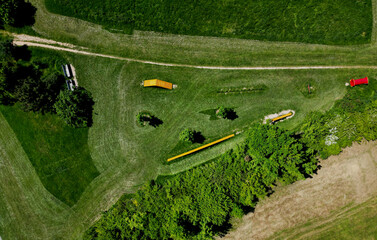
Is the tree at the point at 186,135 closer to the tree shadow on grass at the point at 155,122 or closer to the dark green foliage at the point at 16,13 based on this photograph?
the tree shadow on grass at the point at 155,122

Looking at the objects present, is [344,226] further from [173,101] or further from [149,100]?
[149,100]

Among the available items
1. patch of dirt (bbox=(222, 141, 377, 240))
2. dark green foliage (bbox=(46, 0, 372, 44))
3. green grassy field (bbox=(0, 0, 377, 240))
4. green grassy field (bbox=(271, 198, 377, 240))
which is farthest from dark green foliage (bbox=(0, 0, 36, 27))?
green grassy field (bbox=(271, 198, 377, 240))

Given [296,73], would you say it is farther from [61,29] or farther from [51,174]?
[51,174]

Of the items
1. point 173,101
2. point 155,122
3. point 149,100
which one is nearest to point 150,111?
point 149,100

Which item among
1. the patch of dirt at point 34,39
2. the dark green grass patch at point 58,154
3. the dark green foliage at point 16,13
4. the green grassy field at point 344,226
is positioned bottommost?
the green grassy field at point 344,226

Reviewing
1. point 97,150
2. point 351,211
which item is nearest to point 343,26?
point 351,211

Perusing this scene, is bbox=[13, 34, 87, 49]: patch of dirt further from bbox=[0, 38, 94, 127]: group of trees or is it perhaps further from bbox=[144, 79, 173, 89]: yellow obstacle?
bbox=[144, 79, 173, 89]: yellow obstacle

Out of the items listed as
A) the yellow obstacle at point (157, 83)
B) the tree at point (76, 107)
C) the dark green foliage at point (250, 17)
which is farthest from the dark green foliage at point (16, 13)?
the yellow obstacle at point (157, 83)
